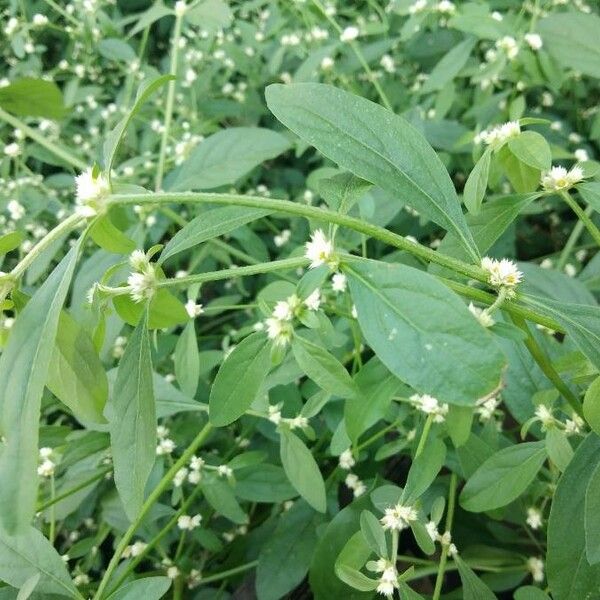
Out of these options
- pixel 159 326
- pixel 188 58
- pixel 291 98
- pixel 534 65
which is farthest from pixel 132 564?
pixel 188 58

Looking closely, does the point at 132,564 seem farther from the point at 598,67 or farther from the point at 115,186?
the point at 598,67

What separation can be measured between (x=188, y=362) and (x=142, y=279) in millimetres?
276

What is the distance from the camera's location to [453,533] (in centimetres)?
96

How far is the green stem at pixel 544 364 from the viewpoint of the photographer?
0.58m

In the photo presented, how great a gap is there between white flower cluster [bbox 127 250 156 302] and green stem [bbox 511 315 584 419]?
303mm

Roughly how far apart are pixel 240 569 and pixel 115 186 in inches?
24.5

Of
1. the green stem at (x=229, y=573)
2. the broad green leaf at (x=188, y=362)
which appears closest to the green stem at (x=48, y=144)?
the broad green leaf at (x=188, y=362)

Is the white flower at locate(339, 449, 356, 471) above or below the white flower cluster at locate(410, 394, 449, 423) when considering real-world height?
below

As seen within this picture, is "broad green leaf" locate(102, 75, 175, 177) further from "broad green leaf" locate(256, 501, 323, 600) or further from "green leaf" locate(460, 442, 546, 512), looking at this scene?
"broad green leaf" locate(256, 501, 323, 600)

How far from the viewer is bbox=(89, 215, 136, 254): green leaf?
0.53 meters

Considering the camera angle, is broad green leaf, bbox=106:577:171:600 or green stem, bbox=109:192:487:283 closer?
green stem, bbox=109:192:487:283

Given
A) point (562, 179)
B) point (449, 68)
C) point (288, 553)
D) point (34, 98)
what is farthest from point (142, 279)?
point (449, 68)

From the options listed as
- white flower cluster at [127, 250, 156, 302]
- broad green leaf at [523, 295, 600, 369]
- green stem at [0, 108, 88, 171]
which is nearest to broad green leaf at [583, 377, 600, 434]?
broad green leaf at [523, 295, 600, 369]

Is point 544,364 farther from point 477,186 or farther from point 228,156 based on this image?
point 228,156
